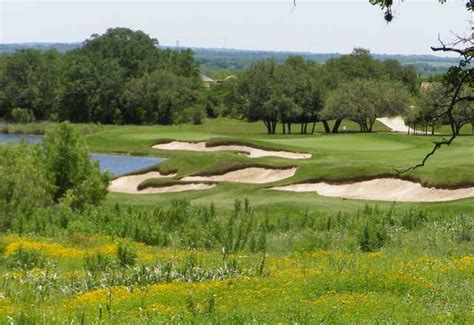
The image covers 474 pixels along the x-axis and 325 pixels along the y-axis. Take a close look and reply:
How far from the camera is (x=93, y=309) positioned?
10.7m

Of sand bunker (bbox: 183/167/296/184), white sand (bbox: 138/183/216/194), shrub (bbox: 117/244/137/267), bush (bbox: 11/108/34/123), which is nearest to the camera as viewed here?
shrub (bbox: 117/244/137/267)

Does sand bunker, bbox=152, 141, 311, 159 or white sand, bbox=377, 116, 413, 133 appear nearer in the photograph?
sand bunker, bbox=152, 141, 311, 159

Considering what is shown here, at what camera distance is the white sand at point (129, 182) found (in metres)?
53.5

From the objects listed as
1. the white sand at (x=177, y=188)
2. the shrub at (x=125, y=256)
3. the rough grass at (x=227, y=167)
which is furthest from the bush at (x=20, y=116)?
the shrub at (x=125, y=256)

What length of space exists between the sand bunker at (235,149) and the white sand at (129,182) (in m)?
8.75

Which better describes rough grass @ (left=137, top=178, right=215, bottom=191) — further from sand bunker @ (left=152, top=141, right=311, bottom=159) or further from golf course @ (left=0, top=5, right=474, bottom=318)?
sand bunker @ (left=152, top=141, right=311, bottom=159)

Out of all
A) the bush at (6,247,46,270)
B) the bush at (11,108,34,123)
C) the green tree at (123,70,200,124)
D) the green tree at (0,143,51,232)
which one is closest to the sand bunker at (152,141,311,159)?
the green tree at (0,143,51,232)

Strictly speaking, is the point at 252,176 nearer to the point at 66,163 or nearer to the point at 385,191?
the point at 385,191

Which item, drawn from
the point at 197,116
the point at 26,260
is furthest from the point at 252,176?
the point at 197,116

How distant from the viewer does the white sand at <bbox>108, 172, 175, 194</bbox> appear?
176ft

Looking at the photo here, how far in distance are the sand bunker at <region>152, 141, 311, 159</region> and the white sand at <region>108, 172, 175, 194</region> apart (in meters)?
8.75

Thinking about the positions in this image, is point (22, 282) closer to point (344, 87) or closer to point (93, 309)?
point (93, 309)

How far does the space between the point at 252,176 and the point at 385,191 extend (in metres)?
11.9

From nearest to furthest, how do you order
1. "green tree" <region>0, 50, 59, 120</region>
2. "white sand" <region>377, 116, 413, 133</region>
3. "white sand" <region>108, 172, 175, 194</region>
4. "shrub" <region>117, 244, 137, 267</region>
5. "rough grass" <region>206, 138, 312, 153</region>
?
"shrub" <region>117, 244, 137, 267</region>, "white sand" <region>108, 172, 175, 194</region>, "rough grass" <region>206, 138, 312, 153</region>, "white sand" <region>377, 116, 413, 133</region>, "green tree" <region>0, 50, 59, 120</region>
